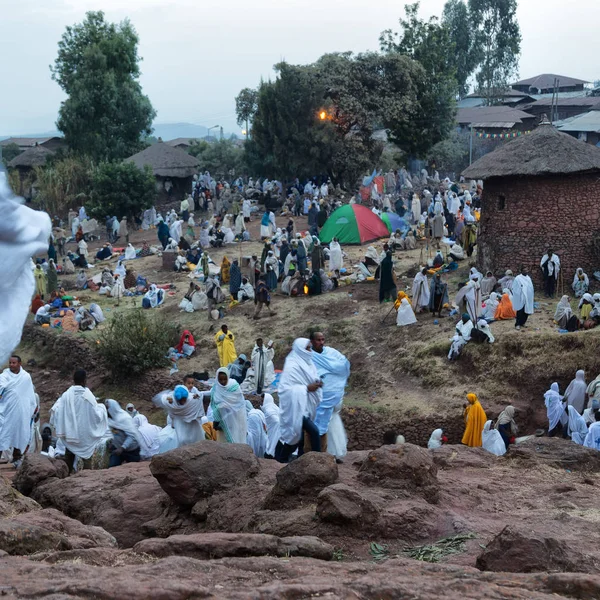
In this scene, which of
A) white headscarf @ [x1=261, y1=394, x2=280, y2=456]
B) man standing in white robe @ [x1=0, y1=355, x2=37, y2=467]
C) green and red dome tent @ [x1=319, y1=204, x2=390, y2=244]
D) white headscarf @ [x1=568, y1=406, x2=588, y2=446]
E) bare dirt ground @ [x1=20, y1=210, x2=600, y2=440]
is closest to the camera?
man standing in white robe @ [x1=0, y1=355, x2=37, y2=467]

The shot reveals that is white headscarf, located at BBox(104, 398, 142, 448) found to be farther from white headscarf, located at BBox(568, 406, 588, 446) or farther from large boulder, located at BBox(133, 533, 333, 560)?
white headscarf, located at BBox(568, 406, 588, 446)

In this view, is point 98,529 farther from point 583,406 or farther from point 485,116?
point 485,116

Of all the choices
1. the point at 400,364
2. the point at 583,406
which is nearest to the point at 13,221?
the point at 583,406

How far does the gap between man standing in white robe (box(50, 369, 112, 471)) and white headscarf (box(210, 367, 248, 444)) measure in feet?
3.65

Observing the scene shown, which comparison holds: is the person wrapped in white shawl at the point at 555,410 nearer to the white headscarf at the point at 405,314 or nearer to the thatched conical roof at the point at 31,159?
the white headscarf at the point at 405,314

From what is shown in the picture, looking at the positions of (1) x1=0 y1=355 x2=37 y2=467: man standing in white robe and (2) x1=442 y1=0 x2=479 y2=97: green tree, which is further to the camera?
(2) x1=442 y1=0 x2=479 y2=97: green tree

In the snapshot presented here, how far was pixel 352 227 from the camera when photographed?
23.7 m

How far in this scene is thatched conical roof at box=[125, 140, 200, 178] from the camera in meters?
34.3

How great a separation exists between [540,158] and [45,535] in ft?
45.2

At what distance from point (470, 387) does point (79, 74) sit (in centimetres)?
3025

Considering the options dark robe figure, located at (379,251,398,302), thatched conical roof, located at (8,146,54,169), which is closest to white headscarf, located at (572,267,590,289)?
dark robe figure, located at (379,251,398,302)

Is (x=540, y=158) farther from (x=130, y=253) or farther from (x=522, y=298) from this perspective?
(x=130, y=253)

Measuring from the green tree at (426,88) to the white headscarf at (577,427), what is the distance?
2402cm

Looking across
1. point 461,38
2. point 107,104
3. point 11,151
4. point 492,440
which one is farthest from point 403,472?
point 461,38
